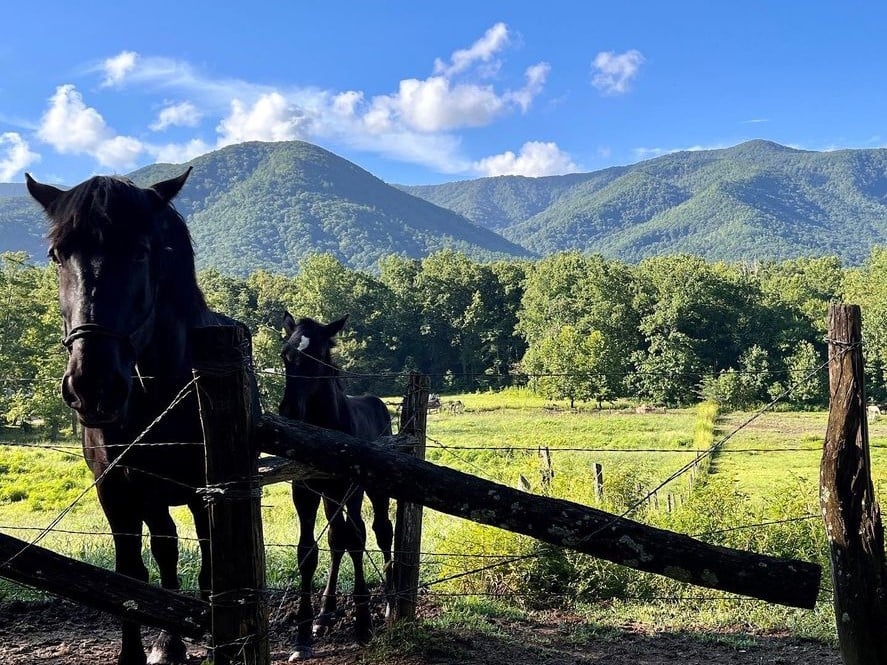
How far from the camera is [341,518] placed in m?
5.54

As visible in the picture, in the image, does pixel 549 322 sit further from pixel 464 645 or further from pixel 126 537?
pixel 126 537

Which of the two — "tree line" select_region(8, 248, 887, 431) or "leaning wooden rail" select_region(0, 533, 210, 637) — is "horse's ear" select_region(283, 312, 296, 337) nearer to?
"leaning wooden rail" select_region(0, 533, 210, 637)

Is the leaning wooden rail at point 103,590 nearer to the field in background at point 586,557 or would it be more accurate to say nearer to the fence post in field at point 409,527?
the field in background at point 586,557

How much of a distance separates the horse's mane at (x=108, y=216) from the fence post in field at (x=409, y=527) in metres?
2.60

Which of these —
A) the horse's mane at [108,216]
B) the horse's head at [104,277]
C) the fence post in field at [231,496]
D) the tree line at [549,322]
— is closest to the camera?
the fence post in field at [231,496]

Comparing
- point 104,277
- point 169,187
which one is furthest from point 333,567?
point 104,277

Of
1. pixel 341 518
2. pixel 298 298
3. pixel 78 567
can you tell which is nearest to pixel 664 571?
Answer: pixel 78 567

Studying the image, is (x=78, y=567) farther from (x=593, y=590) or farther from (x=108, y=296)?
(x=593, y=590)

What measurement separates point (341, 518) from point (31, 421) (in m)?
29.5

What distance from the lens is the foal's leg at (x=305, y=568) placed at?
4770 millimetres

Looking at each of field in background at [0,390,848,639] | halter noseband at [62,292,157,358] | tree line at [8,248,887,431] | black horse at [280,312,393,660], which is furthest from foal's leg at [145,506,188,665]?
tree line at [8,248,887,431]

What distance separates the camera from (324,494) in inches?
201

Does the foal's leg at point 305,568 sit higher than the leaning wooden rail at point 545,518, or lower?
lower

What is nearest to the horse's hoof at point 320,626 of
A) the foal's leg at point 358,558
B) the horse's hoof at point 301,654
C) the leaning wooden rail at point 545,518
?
the foal's leg at point 358,558
